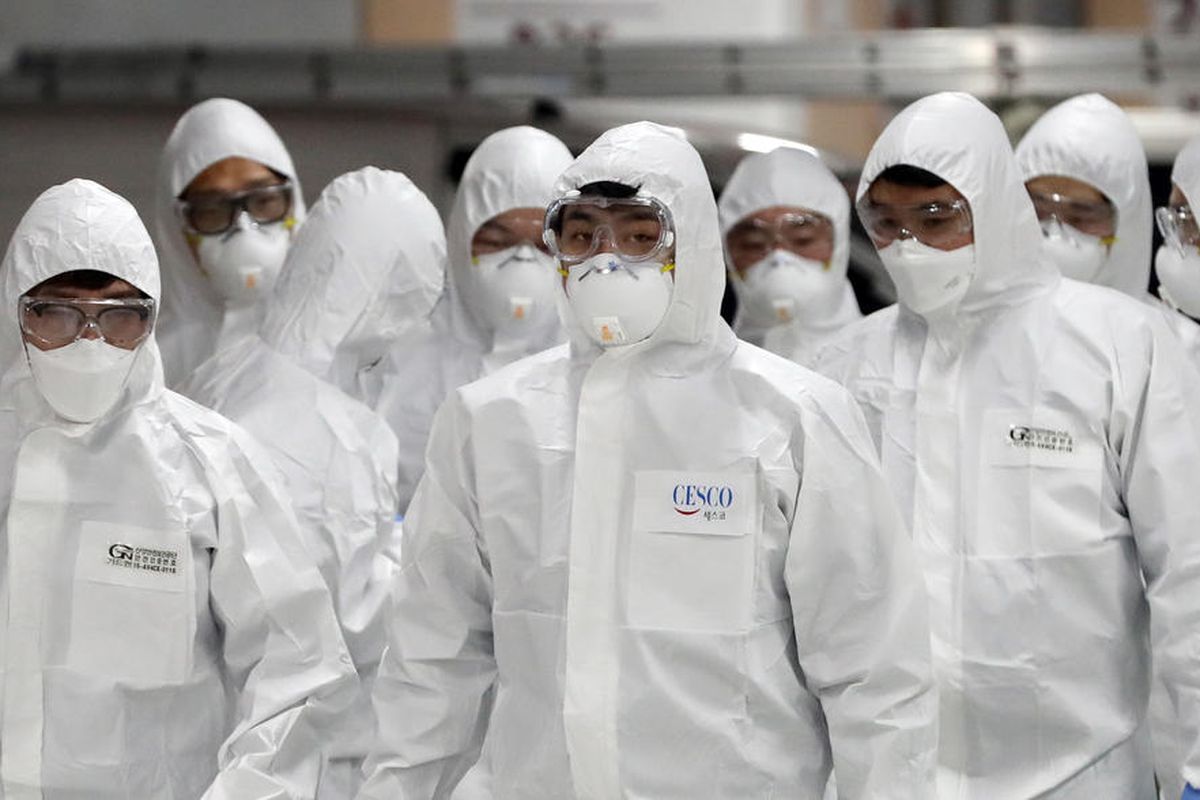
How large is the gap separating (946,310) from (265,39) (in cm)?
518

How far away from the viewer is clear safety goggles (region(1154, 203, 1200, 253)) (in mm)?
3539

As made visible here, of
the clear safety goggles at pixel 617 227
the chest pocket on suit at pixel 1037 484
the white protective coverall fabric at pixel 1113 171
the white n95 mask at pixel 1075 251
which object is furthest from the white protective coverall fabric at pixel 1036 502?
the white protective coverall fabric at pixel 1113 171

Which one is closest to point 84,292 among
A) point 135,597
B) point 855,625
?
point 135,597

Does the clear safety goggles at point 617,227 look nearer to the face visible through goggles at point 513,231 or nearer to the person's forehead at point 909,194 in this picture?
the person's forehead at point 909,194

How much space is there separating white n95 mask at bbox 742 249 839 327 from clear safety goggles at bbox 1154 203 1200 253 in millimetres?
905

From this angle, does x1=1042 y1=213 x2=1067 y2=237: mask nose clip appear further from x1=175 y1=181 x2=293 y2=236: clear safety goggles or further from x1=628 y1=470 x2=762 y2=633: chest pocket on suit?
x1=628 y1=470 x2=762 y2=633: chest pocket on suit

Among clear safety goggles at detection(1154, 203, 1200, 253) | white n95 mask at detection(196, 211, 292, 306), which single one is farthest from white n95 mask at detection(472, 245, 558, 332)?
clear safety goggles at detection(1154, 203, 1200, 253)

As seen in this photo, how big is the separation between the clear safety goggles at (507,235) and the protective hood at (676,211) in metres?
1.50

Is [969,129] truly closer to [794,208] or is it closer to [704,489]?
[704,489]

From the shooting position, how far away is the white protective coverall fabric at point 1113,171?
397cm

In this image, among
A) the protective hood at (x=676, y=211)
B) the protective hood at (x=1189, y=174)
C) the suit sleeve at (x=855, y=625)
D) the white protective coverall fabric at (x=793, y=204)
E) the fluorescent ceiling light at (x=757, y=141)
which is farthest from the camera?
the fluorescent ceiling light at (x=757, y=141)

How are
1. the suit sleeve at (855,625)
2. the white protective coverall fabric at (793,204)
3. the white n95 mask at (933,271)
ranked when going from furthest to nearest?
1. the white protective coverall fabric at (793,204)
2. the white n95 mask at (933,271)
3. the suit sleeve at (855,625)

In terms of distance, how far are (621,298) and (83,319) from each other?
29.6 inches

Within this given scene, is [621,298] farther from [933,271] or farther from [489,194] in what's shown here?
[489,194]
